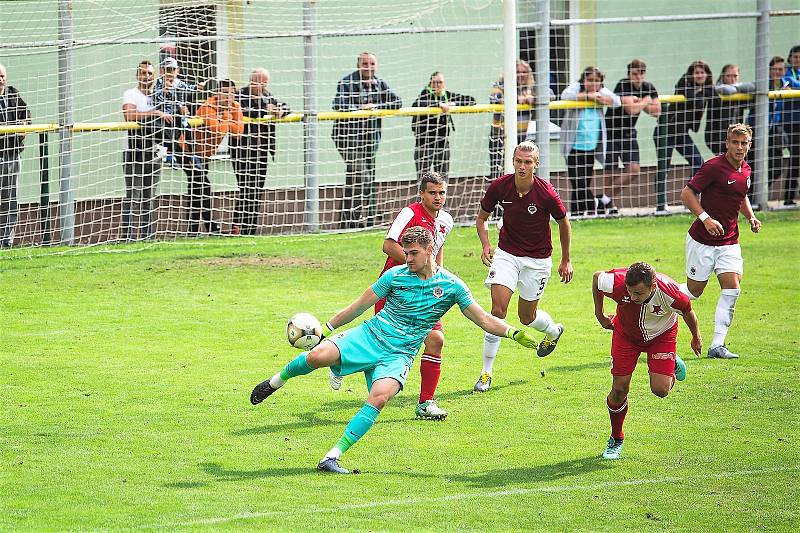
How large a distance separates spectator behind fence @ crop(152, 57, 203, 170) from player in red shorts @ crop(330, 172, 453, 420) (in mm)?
8711

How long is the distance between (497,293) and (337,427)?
7.65 ft

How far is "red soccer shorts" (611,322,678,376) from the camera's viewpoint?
28.8 feet

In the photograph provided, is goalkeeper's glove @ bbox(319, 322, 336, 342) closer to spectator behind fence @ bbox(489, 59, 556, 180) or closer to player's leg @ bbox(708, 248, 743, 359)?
player's leg @ bbox(708, 248, 743, 359)

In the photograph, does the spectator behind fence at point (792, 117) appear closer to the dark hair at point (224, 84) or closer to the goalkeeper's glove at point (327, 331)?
the dark hair at point (224, 84)

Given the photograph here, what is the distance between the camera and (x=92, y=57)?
2014 centimetres

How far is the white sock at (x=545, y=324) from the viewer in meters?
10.9

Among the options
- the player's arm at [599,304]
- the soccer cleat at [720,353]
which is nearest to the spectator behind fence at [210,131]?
the soccer cleat at [720,353]

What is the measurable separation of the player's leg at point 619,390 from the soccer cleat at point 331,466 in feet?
5.88

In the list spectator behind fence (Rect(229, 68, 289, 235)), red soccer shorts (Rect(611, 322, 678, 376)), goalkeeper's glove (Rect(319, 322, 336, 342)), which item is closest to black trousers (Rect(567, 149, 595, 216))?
spectator behind fence (Rect(229, 68, 289, 235))

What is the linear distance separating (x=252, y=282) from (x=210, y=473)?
7738 millimetres

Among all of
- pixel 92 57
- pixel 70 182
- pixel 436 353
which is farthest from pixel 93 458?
pixel 92 57

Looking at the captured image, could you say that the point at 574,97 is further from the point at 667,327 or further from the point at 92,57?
the point at 667,327

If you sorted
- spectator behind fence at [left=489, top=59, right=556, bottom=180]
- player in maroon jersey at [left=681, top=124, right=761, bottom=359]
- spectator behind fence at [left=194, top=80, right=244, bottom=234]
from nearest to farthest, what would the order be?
1. player in maroon jersey at [left=681, top=124, right=761, bottom=359]
2. spectator behind fence at [left=194, top=80, right=244, bottom=234]
3. spectator behind fence at [left=489, top=59, right=556, bottom=180]

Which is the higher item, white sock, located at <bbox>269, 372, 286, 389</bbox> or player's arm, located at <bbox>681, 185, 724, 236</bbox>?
player's arm, located at <bbox>681, 185, 724, 236</bbox>
